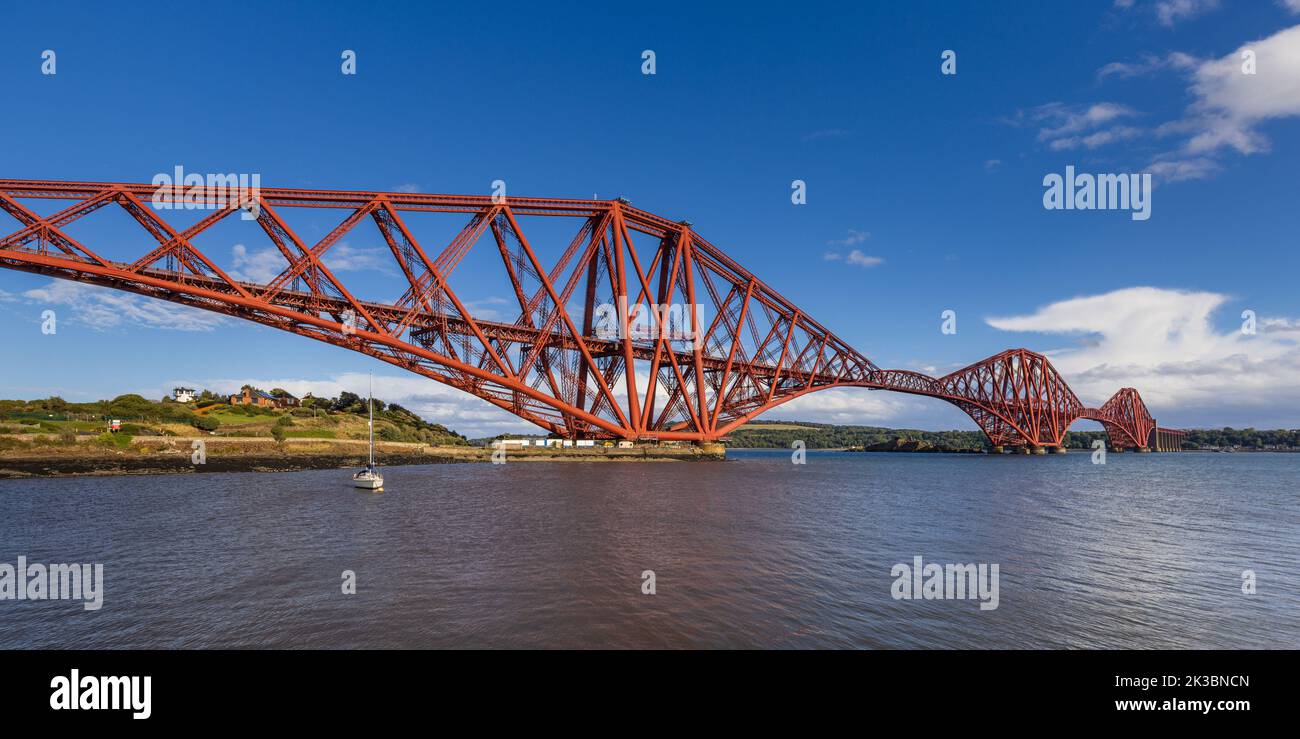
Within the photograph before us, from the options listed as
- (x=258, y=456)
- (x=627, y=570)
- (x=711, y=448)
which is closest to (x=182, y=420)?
(x=258, y=456)

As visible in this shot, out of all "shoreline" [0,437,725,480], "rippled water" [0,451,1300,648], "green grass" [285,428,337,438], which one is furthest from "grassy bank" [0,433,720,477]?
"rippled water" [0,451,1300,648]

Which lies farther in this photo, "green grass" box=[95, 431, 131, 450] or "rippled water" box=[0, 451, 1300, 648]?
"green grass" box=[95, 431, 131, 450]

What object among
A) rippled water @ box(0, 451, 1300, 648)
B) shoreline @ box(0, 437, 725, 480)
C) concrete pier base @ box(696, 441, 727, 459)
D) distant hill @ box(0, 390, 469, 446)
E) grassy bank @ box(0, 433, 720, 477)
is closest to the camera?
rippled water @ box(0, 451, 1300, 648)

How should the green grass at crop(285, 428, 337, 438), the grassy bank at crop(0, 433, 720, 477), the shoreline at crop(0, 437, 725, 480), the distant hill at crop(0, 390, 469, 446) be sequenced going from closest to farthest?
the shoreline at crop(0, 437, 725, 480) → the grassy bank at crop(0, 433, 720, 477) → the distant hill at crop(0, 390, 469, 446) → the green grass at crop(285, 428, 337, 438)

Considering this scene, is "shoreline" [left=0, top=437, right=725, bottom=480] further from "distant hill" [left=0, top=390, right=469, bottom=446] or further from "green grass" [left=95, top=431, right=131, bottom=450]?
"distant hill" [left=0, top=390, right=469, bottom=446]

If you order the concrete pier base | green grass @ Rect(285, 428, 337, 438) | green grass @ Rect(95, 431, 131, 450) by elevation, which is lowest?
the concrete pier base

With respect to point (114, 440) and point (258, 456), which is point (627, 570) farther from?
point (114, 440)

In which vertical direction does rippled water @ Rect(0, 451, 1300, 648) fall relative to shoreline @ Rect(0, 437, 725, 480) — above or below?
above

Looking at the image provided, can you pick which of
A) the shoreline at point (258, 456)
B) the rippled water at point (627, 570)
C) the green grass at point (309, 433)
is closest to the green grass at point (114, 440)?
the shoreline at point (258, 456)
